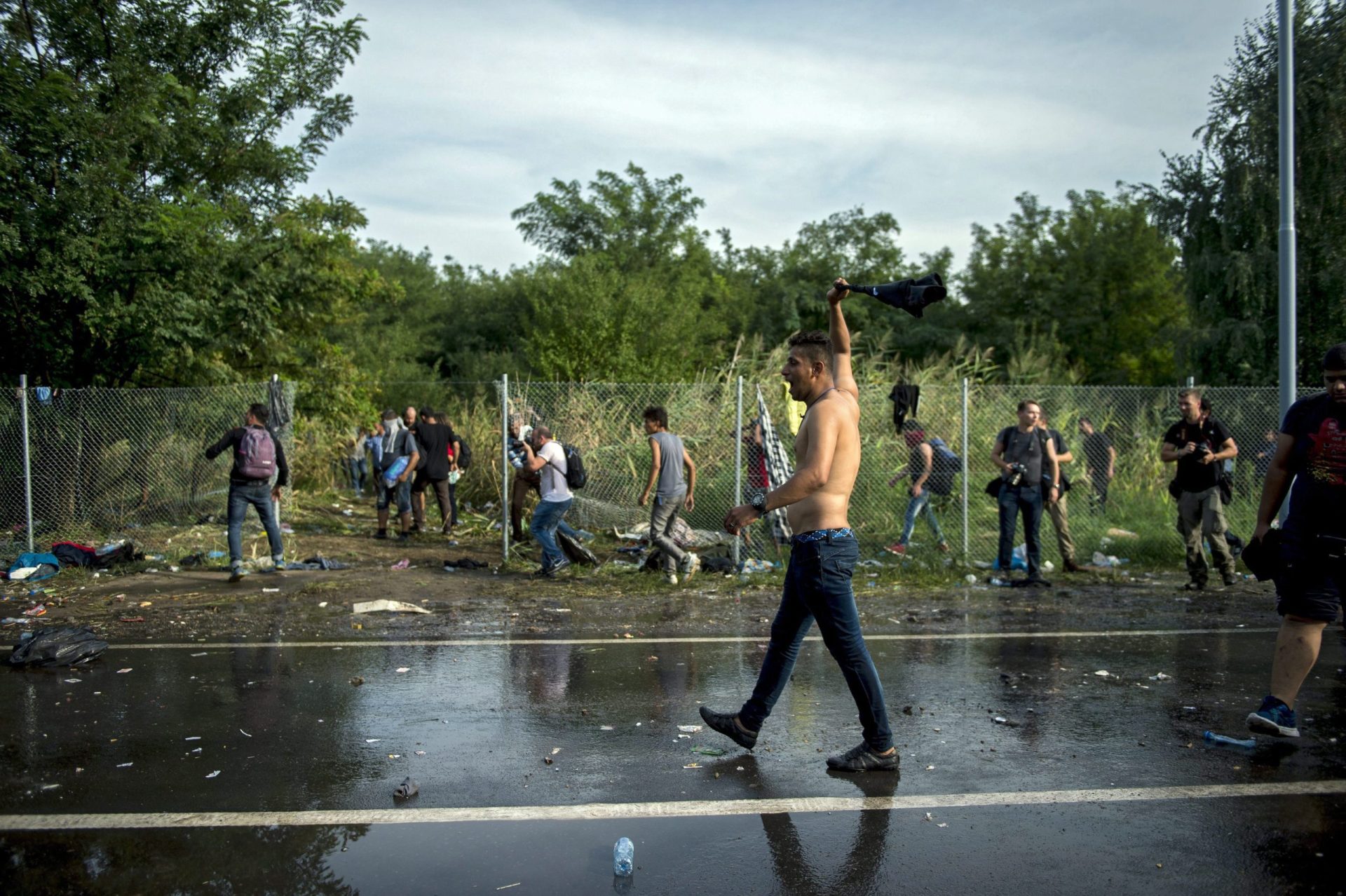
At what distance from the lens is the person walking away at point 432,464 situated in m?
14.6

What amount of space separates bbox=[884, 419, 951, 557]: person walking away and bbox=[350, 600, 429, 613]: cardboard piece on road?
5894 mm

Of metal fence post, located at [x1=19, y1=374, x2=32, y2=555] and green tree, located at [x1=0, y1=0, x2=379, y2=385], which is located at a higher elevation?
green tree, located at [x1=0, y1=0, x2=379, y2=385]

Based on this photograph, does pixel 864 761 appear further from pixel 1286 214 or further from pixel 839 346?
pixel 1286 214

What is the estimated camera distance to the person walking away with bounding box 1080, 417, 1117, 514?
14.1 metres

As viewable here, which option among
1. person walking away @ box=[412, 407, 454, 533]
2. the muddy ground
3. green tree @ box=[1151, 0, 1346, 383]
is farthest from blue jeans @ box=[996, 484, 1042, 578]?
green tree @ box=[1151, 0, 1346, 383]

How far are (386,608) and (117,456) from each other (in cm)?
565

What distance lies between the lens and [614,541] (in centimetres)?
1377

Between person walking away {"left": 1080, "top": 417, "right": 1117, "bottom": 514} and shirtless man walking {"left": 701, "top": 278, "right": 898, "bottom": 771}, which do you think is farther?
person walking away {"left": 1080, "top": 417, "right": 1117, "bottom": 514}

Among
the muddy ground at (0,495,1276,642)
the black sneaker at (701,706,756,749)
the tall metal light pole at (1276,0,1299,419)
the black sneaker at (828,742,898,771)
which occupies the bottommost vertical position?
the muddy ground at (0,495,1276,642)

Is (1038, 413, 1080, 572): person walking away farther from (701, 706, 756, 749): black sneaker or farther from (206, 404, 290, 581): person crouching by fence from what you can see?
(206, 404, 290, 581): person crouching by fence

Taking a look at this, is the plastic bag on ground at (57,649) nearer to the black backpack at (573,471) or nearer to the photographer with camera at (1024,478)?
the black backpack at (573,471)

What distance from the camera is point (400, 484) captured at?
14.3 m

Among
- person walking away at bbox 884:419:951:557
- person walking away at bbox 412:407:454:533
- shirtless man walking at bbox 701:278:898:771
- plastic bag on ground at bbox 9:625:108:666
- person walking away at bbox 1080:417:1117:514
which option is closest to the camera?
shirtless man walking at bbox 701:278:898:771

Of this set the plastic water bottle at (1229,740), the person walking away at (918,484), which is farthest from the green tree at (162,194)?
the plastic water bottle at (1229,740)
